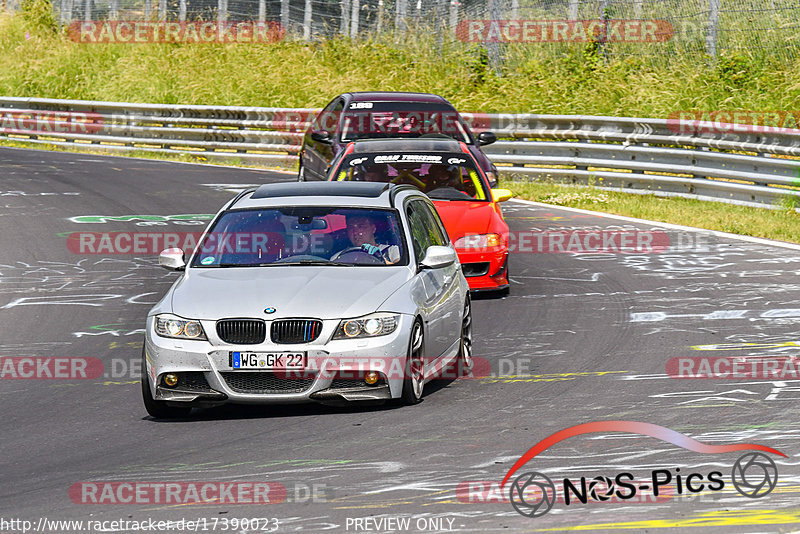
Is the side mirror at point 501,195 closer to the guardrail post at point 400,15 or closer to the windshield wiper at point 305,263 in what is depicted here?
the windshield wiper at point 305,263

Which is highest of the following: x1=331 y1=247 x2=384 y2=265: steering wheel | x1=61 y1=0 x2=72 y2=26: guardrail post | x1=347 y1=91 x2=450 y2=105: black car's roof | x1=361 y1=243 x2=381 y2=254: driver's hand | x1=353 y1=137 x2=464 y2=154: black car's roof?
x1=61 y1=0 x2=72 y2=26: guardrail post

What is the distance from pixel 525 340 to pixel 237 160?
1852cm

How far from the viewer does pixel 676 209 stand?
2025cm

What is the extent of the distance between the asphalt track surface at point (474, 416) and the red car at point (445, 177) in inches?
29.9

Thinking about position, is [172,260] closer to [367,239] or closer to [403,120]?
[367,239]

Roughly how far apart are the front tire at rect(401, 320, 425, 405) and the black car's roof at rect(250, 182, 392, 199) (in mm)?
1649

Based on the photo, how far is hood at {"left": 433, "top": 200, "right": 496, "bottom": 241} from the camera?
44.5 ft

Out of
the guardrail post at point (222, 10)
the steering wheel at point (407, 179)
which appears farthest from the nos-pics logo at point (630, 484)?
the guardrail post at point (222, 10)

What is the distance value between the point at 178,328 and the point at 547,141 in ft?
55.0

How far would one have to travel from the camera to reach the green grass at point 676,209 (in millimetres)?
18312

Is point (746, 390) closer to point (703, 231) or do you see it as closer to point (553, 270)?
point (553, 270)

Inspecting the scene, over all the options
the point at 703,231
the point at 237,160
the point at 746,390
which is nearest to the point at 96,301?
the point at 746,390

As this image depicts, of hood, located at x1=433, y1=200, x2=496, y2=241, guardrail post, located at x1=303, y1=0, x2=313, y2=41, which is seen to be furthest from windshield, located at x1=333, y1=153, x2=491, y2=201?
guardrail post, located at x1=303, y1=0, x2=313, y2=41

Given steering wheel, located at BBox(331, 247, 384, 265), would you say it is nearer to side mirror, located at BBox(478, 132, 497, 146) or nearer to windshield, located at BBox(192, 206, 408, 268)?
windshield, located at BBox(192, 206, 408, 268)
